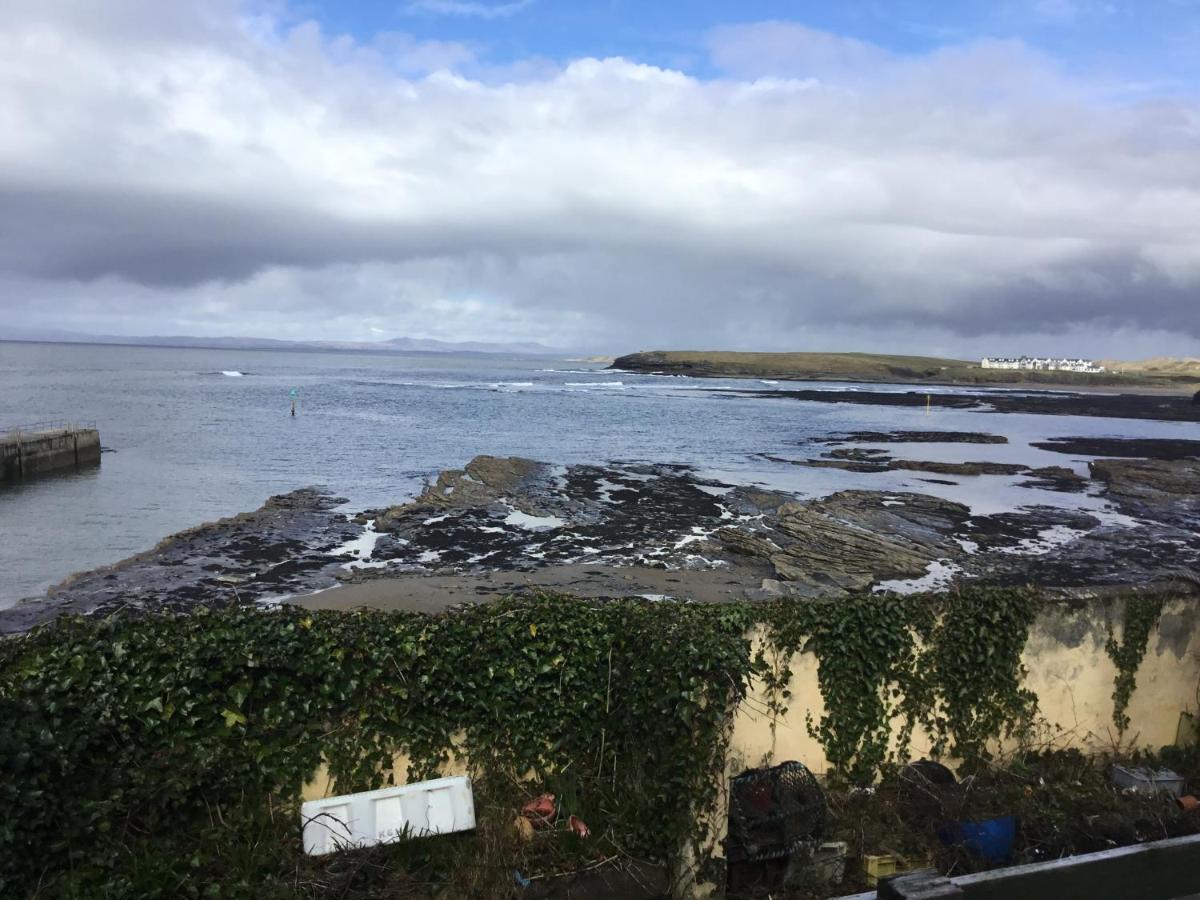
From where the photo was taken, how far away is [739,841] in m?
6.62

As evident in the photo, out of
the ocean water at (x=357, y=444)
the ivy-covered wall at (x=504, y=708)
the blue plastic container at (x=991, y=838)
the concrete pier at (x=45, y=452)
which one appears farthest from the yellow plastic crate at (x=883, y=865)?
the concrete pier at (x=45, y=452)

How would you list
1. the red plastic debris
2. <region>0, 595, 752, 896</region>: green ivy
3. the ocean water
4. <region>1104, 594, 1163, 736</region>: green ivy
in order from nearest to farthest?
<region>0, 595, 752, 896</region>: green ivy
the red plastic debris
<region>1104, 594, 1163, 736</region>: green ivy
the ocean water

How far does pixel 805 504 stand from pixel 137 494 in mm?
25881

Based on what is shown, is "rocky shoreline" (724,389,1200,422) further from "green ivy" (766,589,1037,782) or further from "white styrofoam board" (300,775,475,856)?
"white styrofoam board" (300,775,475,856)

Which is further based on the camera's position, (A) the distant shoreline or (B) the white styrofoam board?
(A) the distant shoreline

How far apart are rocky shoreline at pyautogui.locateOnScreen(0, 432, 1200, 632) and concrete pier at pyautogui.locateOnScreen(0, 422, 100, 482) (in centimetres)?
1237

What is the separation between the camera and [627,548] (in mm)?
24594

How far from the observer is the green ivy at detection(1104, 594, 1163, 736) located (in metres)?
8.46

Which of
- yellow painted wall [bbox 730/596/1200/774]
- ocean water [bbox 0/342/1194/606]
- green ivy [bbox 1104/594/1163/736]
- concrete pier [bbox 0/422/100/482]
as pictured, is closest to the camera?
yellow painted wall [bbox 730/596/1200/774]

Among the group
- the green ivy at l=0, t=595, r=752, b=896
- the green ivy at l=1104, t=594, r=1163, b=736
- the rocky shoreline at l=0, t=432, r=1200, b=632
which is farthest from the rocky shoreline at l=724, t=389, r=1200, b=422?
the green ivy at l=0, t=595, r=752, b=896

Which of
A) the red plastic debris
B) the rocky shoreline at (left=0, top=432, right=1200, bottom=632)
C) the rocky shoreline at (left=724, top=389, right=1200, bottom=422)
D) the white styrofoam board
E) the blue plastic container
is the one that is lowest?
the rocky shoreline at (left=0, top=432, right=1200, bottom=632)

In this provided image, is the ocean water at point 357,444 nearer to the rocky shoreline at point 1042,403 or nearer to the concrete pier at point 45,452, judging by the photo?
the concrete pier at point 45,452

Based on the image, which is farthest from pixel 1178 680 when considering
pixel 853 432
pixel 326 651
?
pixel 853 432

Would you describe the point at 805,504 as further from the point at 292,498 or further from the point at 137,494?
the point at 137,494
